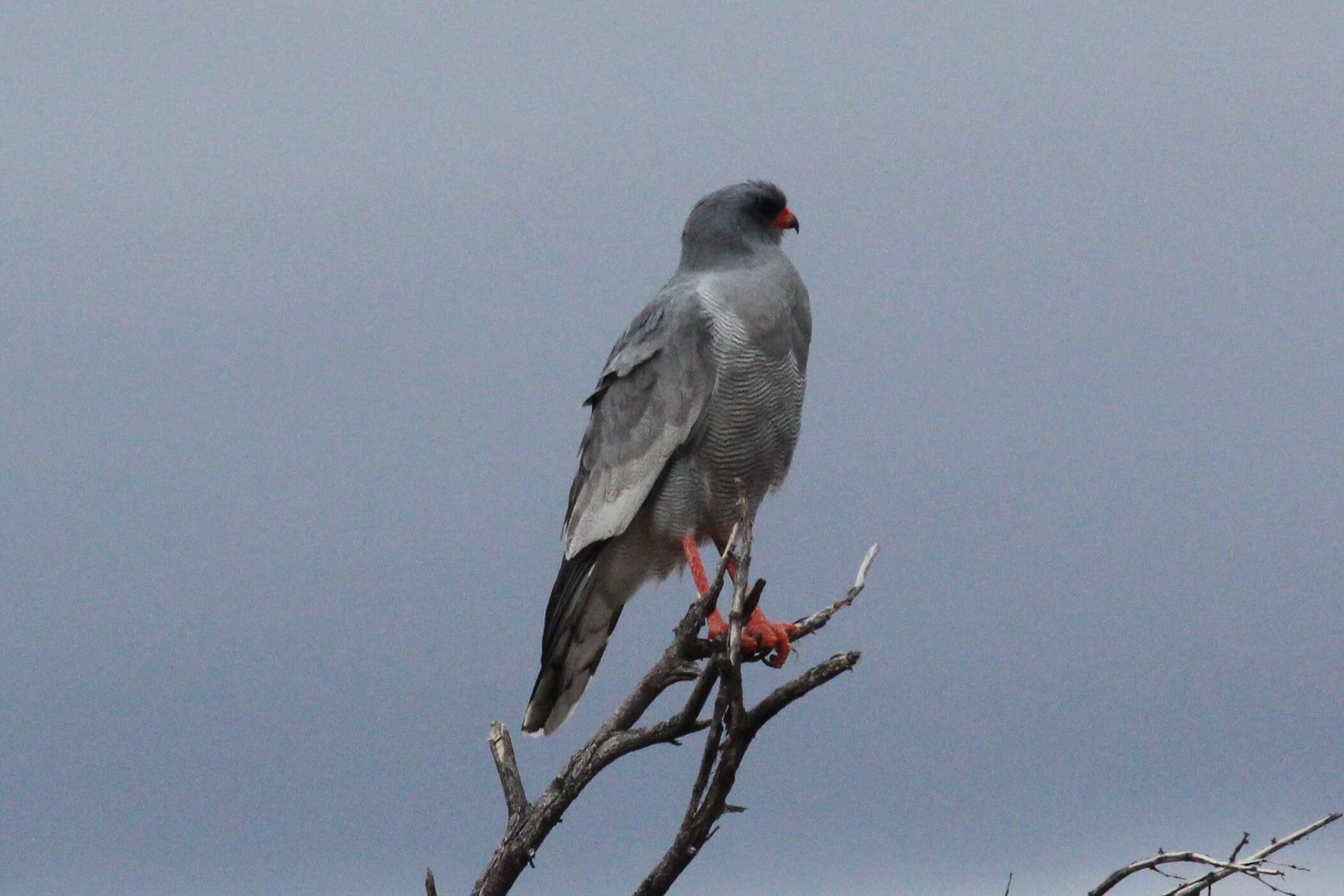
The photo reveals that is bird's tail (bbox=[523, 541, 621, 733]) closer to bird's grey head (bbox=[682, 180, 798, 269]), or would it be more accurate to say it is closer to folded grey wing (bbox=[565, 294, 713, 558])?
folded grey wing (bbox=[565, 294, 713, 558])

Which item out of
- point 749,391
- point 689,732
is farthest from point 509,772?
point 749,391

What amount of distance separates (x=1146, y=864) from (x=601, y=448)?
3886 millimetres

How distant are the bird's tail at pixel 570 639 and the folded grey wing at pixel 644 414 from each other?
6.2 inches

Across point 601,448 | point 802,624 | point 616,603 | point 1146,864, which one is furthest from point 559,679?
point 1146,864

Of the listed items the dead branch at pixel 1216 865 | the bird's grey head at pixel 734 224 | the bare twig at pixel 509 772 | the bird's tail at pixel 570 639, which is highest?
the bird's grey head at pixel 734 224

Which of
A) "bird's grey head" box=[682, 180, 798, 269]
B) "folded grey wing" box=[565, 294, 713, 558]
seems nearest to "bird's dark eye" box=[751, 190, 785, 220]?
"bird's grey head" box=[682, 180, 798, 269]

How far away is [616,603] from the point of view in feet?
32.7

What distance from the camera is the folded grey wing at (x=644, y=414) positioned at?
31.0 feet

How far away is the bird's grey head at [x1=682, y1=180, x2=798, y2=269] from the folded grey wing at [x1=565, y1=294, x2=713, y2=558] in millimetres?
497

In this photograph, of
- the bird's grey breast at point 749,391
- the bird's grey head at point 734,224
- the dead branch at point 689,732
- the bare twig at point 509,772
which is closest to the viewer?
the dead branch at point 689,732

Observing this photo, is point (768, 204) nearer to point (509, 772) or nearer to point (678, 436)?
point (678, 436)

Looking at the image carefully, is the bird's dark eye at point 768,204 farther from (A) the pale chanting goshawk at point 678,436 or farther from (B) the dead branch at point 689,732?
(B) the dead branch at point 689,732

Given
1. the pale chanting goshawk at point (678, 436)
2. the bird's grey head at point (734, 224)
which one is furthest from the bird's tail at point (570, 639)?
the bird's grey head at point (734, 224)

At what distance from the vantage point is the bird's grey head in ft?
32.9
